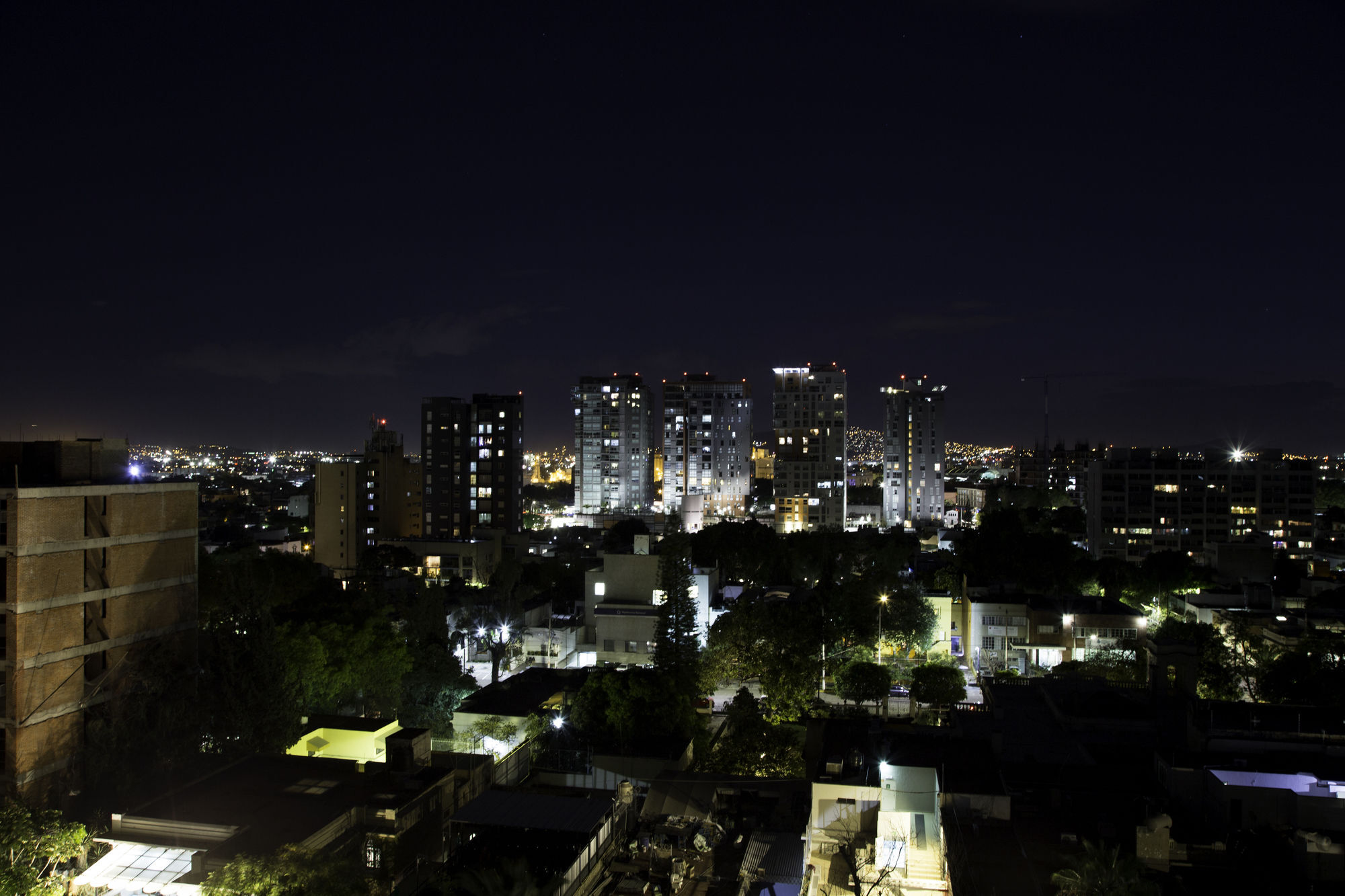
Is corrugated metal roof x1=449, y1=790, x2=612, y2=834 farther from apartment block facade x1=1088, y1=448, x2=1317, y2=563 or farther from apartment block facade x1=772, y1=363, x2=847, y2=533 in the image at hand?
apartment block facade x1=772, y1=363, x2=847, y2=533

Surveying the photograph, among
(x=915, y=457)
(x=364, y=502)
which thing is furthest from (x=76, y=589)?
(x=915, y=457)

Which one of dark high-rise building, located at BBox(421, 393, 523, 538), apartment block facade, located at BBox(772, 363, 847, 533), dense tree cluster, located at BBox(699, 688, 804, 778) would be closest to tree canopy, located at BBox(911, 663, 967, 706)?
dense tree cluster, located at BBox(699, 688, 804, 778)

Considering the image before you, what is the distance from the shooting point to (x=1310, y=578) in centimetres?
4019

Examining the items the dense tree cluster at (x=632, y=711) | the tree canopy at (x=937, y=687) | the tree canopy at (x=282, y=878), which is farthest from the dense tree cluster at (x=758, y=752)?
the tree canopy at (x=282, y=878)

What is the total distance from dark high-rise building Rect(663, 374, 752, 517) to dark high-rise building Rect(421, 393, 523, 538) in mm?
23065

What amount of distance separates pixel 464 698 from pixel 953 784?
14.0 meters

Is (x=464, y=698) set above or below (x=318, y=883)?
below

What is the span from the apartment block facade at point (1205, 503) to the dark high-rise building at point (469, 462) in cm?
4303

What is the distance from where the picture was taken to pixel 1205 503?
55.0 metres

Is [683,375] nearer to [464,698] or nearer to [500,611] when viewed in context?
[500,611]

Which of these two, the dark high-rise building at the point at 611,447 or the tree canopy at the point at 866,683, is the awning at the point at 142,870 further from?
the dark high-rise building at the point at 611,447

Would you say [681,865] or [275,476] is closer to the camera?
[681,865]

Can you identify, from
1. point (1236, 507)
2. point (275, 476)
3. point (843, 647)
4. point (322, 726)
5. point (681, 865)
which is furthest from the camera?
point (275, 476)

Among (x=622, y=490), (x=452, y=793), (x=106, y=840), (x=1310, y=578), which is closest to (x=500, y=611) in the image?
(x=452, y=793)
